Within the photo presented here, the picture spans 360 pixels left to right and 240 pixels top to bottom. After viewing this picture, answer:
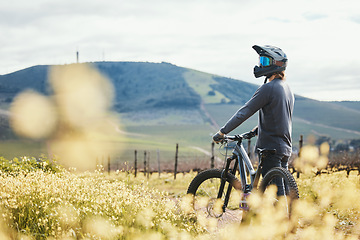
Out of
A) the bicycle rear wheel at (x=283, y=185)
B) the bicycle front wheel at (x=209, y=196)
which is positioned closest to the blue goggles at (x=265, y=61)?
the bicycle rear wheel at (x=283, y=185)

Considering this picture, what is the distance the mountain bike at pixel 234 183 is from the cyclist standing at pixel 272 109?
14 cm

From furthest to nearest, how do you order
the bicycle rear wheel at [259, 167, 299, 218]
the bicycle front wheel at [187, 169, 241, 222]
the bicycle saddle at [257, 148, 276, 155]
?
the bicycle front wheel at [187, 169, 241, 222]
the bicycle saddle at [257, 148, 276, 155]
the bicycle rear wheel at [259, 167, 299, 218]

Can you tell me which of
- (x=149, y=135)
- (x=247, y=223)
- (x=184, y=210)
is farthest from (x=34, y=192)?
(x=149, y=135)

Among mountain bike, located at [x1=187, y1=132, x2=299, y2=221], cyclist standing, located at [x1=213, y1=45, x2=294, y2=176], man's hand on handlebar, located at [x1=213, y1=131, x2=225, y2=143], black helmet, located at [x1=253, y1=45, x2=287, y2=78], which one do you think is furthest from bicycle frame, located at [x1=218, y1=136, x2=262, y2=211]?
black helmet, located at [x1=253, y1=45, x2=287, y2=78]

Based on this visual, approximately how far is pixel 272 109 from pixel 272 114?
63 millimetres

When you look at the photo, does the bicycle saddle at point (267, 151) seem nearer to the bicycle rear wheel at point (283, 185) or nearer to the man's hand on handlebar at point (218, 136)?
the bicycle rear wheel at point (283, 185)

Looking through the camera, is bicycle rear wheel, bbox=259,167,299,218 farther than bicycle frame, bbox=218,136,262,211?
No

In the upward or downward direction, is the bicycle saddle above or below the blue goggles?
below

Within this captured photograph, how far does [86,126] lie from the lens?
618ft

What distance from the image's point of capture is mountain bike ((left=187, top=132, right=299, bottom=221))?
484 centimetres

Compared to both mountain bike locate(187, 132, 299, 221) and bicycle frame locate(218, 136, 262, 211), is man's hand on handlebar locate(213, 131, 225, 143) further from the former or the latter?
bicycle frame locate(218, 136, 262, 211)

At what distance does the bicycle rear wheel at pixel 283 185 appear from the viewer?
4523 mm

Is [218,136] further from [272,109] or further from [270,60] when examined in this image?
[270,60]

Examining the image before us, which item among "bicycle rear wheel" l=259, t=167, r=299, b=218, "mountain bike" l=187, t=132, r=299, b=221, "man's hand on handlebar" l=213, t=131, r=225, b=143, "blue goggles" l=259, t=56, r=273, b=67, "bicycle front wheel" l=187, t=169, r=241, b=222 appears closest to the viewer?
"bicycle rear wheel" l=259, t=167, r=299, b=218
